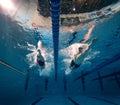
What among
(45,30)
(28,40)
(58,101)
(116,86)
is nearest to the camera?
(45,30)

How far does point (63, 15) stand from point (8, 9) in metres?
1.26

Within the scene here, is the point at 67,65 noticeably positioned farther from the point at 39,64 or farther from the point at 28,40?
the point at 28,40

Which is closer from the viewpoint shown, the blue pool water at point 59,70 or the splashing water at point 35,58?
the blue pool water at point 59,70

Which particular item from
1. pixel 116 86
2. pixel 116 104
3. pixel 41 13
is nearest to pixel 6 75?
pixel 41 13

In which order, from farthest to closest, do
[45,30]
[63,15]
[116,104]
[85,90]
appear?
[85,90]
[116,104]
[45,30]
[63,15]

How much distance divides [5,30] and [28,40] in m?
0.72

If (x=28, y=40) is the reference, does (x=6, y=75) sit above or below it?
below

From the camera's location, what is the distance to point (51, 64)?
7.12 m

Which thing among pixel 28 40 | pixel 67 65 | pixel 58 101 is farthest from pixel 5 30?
pixel 58 101

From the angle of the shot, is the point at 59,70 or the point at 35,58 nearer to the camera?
the point at 35,58

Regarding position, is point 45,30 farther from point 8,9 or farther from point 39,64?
point 39,64

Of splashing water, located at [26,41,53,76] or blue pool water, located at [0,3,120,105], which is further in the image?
splashing water, located at [26,41,53,76]

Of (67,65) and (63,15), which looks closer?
(63,15)

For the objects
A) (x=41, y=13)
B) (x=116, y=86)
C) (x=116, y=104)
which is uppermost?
(x=41, y=13)
